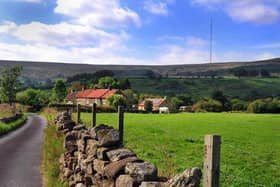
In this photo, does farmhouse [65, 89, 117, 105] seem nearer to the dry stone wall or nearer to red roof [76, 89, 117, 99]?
red roof [76, 89, 117, 99]

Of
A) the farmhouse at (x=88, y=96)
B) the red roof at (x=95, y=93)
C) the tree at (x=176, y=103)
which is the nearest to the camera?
the tree at (x=176, y=103)

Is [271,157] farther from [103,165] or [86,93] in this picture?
[86,93]

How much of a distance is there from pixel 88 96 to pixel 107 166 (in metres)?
162

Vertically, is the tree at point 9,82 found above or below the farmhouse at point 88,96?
above

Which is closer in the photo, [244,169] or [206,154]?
[206,154]

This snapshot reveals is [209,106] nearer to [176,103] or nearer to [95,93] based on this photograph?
[176,103]

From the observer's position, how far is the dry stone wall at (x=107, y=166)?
6239 mm

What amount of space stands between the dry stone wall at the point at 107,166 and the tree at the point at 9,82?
81830mm

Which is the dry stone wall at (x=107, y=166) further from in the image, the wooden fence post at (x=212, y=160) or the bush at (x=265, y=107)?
the bush at (x=265, y=107)

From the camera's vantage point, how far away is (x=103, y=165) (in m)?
8.79

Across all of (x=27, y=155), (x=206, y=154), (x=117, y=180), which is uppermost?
(x=206, y=154)

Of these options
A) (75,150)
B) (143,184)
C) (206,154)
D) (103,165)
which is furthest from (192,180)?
(75,150)

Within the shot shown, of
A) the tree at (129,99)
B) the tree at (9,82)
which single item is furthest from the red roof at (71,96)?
the tree at (9,82)

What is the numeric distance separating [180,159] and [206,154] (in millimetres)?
10208
